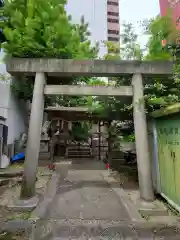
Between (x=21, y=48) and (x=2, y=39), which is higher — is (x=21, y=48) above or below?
below

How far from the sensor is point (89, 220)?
4262mm

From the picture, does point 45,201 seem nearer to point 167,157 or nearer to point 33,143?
point 33,143

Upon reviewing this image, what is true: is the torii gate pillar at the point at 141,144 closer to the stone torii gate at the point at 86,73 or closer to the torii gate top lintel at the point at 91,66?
the stone torii gate at the point at 86,73

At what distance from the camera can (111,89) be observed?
5.78m

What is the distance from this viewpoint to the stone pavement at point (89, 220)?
369 cm

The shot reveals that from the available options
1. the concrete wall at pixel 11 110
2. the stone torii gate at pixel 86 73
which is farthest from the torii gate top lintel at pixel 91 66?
the concrete wall at pixel 11 110

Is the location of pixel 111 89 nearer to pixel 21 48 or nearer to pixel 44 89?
pixel 44 89

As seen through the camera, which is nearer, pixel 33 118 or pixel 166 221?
pixel 166 221

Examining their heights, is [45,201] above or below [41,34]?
below

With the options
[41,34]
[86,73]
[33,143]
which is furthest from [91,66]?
[33,143]

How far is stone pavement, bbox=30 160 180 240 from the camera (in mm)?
3694

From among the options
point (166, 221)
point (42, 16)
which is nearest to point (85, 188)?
point (166, 221)

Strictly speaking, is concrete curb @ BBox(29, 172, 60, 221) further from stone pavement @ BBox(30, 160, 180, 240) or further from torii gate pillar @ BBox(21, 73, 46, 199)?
torii gate pillar @ BBox(21, 73, 46, 199)

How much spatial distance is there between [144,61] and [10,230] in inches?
226
